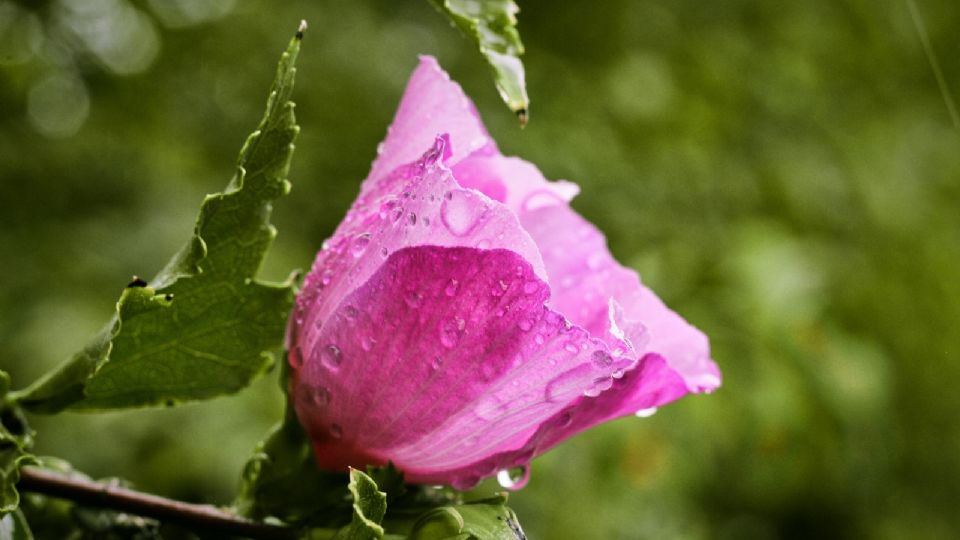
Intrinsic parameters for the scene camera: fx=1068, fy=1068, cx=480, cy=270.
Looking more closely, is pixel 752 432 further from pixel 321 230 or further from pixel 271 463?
pixel 271 463

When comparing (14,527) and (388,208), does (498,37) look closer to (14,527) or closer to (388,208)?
(388,208)

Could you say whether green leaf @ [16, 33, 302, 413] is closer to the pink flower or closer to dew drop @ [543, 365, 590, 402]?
the pink flower

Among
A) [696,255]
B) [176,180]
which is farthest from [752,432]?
[176,180]

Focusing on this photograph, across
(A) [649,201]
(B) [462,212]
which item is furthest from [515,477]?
(A) [649,201]

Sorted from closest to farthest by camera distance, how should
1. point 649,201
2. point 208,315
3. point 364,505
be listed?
point 364,505 < point 208,315 < point 649,201

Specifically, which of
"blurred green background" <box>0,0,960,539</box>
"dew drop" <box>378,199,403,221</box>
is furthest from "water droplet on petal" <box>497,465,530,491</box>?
"blurred green background" <box>0,0,960,539</box>

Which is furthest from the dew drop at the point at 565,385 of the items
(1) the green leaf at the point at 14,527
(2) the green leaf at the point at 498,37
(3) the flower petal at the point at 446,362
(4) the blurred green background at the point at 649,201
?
(4) the blurred green background at the point at 649,201
